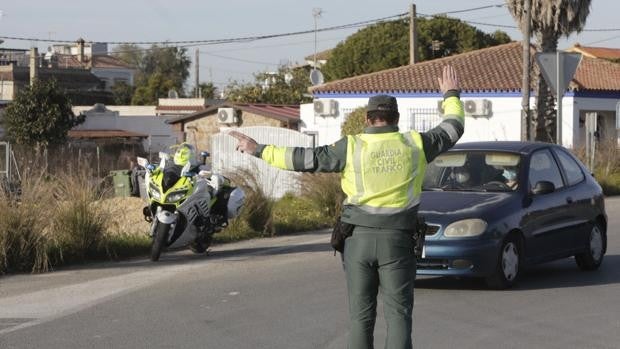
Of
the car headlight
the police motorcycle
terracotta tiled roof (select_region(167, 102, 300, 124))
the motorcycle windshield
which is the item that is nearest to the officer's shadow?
the car headlight

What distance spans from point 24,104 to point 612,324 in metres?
39.3

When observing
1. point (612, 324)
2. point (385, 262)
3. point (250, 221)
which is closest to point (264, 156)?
point (385, 262)

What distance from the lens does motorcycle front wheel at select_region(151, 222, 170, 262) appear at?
12812 millimetres

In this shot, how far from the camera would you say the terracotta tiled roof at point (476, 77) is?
151ft

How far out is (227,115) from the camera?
47875 mm

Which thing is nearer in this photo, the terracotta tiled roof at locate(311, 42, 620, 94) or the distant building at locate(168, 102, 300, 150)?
the terracotta tiled roof at locate(311, 42, 620, 94)

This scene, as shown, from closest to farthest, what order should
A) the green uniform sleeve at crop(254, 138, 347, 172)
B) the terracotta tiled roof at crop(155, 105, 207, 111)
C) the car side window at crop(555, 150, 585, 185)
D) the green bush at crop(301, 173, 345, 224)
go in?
the green uniform sleeve at crop(254, 138, 347, 172) → the car side window at crop(555, 150, 585, 185) → the green bush at crop(301, 173, 345, 224) → the terracotta tiled roof at crop(155, 105, 207, 111)

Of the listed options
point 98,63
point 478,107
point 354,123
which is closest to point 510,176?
point 354,123

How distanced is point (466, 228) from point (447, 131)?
3879mm

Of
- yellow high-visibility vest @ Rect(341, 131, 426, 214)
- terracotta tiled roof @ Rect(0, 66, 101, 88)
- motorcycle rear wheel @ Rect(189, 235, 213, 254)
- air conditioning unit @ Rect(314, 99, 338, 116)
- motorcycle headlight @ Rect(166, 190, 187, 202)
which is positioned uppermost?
terracotta tiled roof @ Rect(0, 66, 101, 88)

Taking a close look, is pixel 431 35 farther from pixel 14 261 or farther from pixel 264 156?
pixel 264 156

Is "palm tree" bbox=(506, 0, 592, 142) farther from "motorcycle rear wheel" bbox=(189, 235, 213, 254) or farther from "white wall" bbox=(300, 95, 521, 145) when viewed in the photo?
"motorcycle rear wheel" bbox=(189, 235, 213, 254)

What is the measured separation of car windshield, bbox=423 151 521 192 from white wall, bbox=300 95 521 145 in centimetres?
3055

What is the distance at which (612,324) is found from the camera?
898 centimetres
